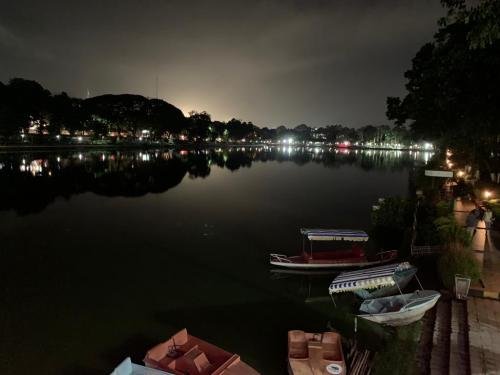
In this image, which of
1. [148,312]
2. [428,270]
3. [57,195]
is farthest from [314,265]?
→ [57,195]

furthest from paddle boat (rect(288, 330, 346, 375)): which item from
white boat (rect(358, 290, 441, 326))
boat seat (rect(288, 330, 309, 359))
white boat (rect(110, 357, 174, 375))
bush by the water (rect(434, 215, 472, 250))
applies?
bush by the water (rect(434, 215, 472, 250))

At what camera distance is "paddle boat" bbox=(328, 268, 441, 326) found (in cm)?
1201

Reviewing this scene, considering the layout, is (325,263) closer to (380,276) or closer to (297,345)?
(380,276)

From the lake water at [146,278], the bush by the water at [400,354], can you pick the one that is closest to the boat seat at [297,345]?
the lake water at [146,278]

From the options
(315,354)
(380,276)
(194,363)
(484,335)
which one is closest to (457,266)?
(380,276)

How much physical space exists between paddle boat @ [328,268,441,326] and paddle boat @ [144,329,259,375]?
5.55 meters

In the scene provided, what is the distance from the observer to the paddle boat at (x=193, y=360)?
9.65m

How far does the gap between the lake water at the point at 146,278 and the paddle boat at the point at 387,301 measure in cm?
87

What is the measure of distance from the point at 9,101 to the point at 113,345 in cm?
10606

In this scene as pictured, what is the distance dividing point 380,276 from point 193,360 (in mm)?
7580

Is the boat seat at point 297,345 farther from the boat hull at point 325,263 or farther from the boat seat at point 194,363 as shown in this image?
the boat hull at point 325,263

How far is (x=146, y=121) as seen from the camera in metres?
145

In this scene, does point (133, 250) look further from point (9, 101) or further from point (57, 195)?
point (9, 101)

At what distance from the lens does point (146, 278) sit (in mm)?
18453
